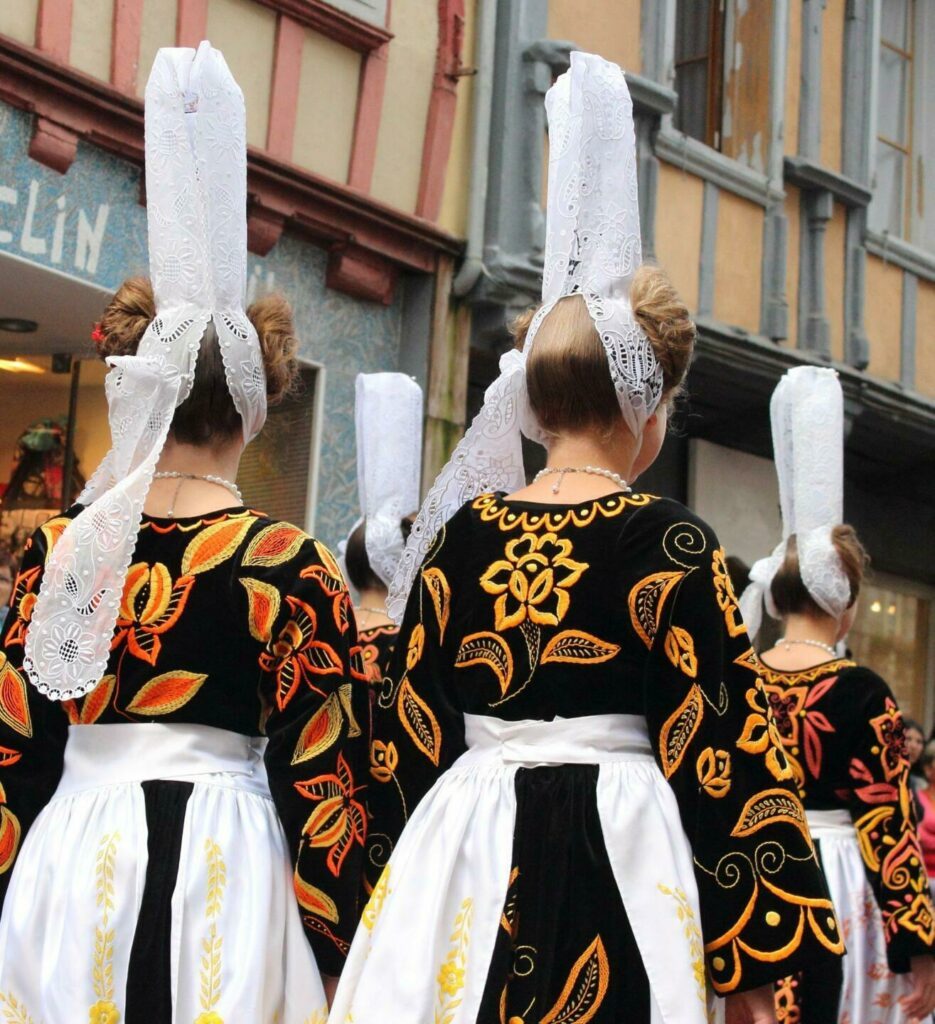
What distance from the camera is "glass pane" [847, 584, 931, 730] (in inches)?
556

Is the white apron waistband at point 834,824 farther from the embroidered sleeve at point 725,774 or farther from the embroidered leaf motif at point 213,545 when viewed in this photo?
the embroidered leaf motif at point 213,545

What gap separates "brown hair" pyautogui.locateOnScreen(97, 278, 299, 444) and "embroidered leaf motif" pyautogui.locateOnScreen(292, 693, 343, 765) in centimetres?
56

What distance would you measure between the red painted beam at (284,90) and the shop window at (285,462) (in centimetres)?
108

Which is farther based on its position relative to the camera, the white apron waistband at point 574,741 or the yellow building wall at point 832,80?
the yellow building wall at point 832,80

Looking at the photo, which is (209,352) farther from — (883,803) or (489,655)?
(883,803)

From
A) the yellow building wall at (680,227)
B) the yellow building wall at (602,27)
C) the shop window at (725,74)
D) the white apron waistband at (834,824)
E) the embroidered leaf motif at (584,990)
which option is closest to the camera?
the embroidered leaf motif at (584,990)

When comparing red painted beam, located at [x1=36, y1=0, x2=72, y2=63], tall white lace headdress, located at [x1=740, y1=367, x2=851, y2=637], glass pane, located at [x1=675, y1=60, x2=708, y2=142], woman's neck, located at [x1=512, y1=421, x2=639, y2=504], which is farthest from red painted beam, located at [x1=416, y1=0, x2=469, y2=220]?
woman's neck, located at [x1=512, y1=421, x2=639, y2=504]

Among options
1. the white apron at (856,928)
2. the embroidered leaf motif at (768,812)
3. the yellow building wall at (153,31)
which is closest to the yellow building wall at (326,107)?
the yellow building wall at (153,31)

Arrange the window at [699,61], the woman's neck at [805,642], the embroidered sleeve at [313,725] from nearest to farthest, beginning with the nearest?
the embroidered sleeve at [313,725] < the woman's neck at [805,642] < the window at [699,61]

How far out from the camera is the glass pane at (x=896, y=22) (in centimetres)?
1402

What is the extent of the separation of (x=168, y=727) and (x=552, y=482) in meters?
0.77

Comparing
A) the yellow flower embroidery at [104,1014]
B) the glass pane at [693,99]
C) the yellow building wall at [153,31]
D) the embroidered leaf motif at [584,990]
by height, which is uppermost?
the glass pane at [693,99]

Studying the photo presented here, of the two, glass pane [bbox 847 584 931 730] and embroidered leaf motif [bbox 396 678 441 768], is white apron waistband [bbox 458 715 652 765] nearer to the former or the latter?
embroidered leaf motif [bbox 396 678 441 768]

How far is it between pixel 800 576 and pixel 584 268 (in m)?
2.39
